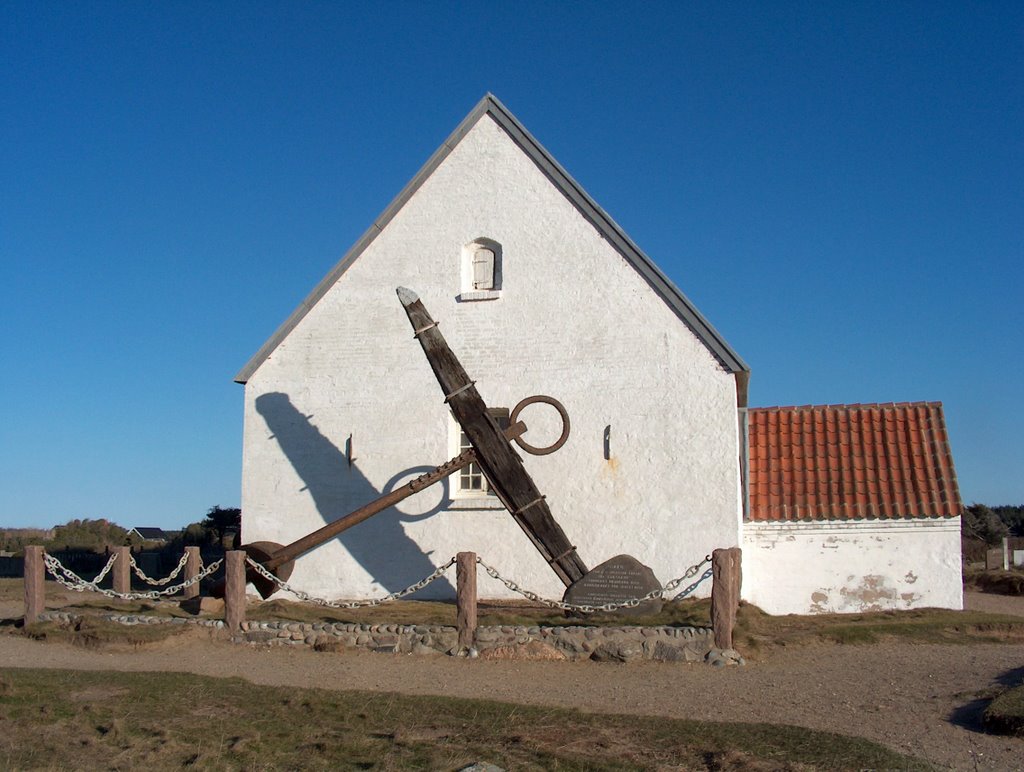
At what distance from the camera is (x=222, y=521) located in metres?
27.7

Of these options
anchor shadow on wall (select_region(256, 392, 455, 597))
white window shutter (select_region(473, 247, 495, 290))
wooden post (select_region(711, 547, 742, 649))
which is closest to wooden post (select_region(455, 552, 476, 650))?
wooden post (select_region(711, 547, 742, 649))

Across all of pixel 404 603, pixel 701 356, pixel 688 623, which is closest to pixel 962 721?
pixel 688 623

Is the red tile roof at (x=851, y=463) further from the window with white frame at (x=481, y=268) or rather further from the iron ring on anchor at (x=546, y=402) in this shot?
the window with white frame at (x=481, y=268)

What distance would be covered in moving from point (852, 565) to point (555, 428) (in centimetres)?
512

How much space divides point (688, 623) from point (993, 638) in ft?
13.9

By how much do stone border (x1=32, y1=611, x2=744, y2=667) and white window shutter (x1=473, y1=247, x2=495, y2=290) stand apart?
621cm

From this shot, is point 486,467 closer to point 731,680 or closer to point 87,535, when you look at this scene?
point 731,680

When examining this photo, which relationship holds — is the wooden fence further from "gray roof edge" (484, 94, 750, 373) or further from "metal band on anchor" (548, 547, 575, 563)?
"gray roof edge" (484, 94, 750, 373)

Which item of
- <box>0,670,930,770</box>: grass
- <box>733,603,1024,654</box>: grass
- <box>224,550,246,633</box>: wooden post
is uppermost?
<box>224,550,246,633</box>: wooden post

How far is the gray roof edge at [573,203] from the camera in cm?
1504

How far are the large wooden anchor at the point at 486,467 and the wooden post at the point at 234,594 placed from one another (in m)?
1.00

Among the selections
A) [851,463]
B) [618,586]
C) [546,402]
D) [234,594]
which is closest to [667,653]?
[618,586]

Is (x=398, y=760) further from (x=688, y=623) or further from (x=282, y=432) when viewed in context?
(x=282, y=432)

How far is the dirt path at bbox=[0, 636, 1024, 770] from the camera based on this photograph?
838 centimetres
